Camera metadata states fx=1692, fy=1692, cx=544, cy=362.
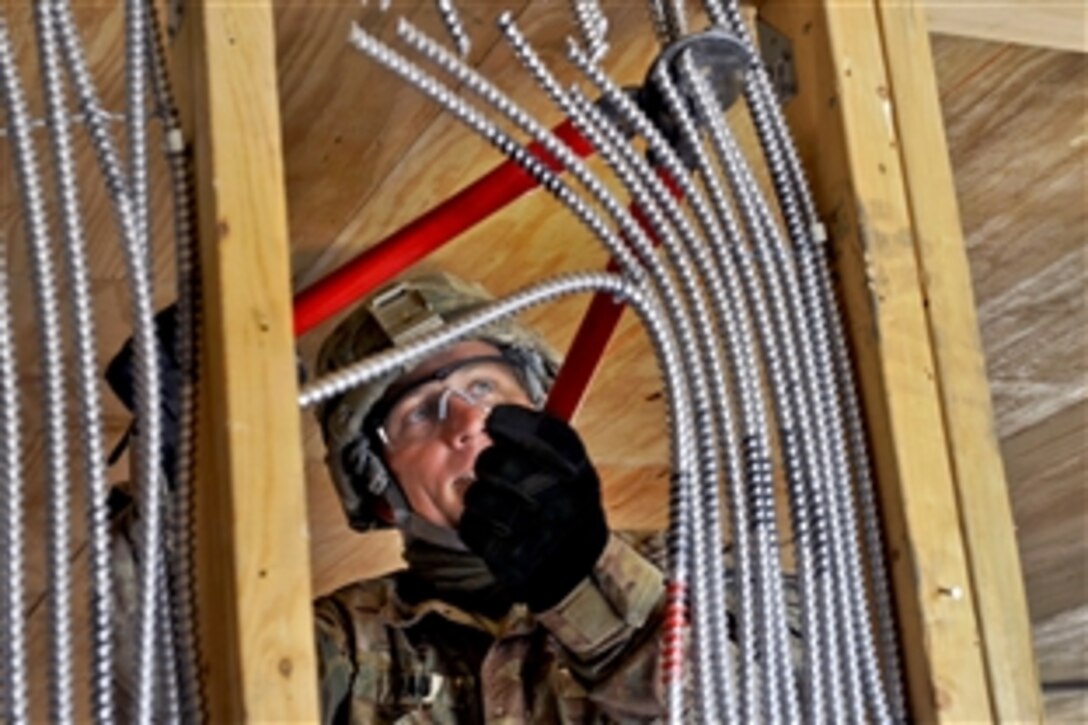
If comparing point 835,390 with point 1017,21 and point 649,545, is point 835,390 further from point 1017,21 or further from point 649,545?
point 649,545

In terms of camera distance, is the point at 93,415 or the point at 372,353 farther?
the point at 372,353

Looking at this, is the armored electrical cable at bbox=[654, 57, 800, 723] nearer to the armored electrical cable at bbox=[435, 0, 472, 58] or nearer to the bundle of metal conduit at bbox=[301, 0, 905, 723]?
the bundle of metal conduit at bbox=[301, 0, 905, 723]

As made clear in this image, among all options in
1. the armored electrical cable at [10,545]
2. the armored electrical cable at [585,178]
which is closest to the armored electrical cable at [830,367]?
the armored electrical cable at [585,178]

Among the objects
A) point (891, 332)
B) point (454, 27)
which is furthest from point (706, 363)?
point (454, 27)

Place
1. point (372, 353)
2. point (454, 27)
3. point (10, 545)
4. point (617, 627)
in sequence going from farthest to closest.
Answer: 1. point (372, 353)
2. point (617, 627)
3. point (454, 27)
4. point (10, 545)

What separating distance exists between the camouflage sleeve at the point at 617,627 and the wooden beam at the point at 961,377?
40 centimetres

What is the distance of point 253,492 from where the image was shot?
88 centimetres

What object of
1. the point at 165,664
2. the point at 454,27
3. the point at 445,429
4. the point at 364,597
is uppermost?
the point at 454,27

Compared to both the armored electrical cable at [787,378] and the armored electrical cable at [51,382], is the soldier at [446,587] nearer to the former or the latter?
the armored electrical cable at [787,378]

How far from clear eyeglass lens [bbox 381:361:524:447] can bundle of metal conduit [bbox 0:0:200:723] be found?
0.80 metres

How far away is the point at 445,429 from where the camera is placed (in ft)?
5.73

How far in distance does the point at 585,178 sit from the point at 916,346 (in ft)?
0.85

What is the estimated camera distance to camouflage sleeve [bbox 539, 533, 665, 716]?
1449mm

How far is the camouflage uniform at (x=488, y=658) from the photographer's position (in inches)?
58.1
